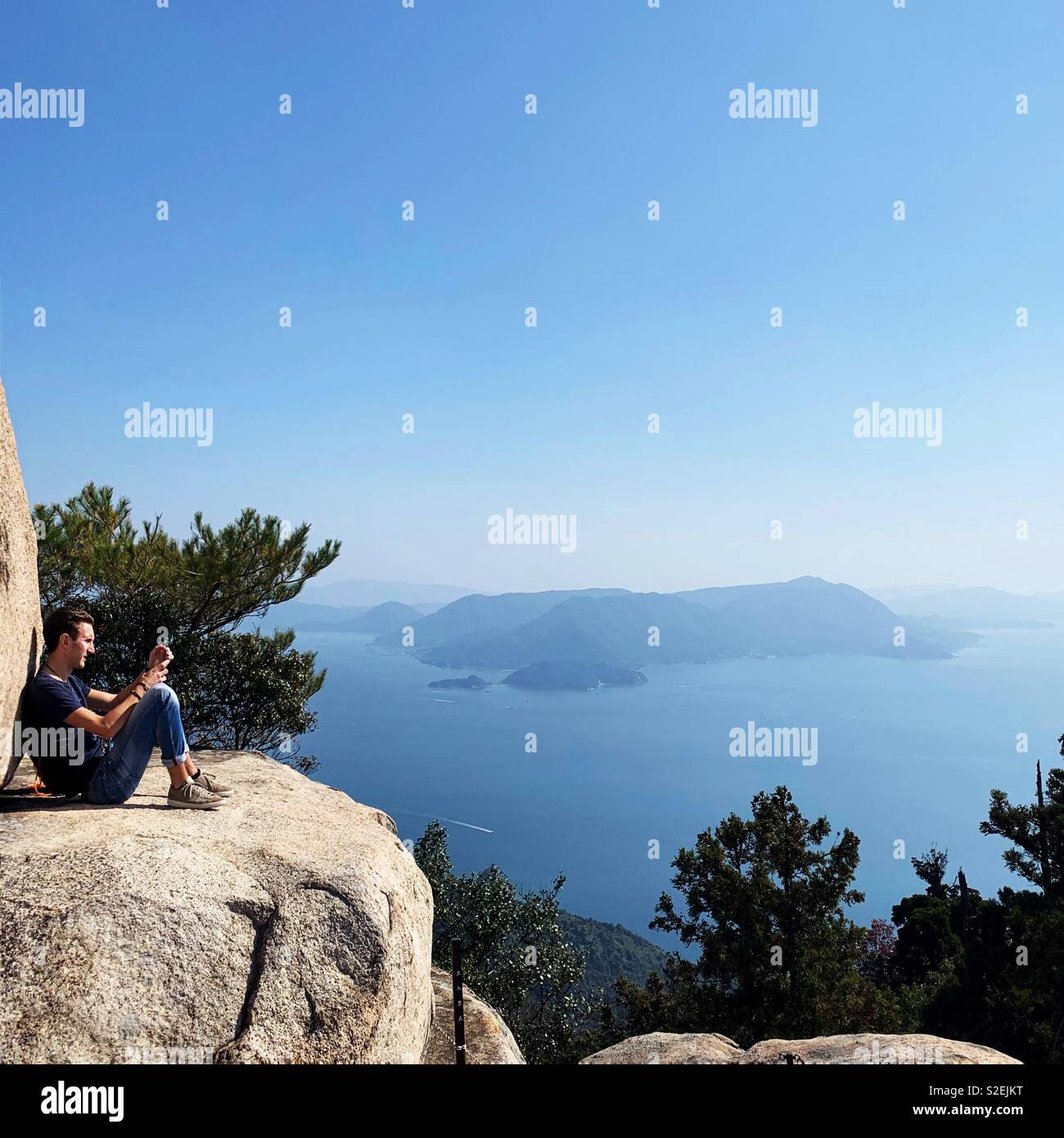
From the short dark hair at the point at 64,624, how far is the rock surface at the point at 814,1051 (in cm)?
822

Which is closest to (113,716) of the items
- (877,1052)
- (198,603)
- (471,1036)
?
(471,1036)

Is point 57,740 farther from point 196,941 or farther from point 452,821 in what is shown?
point 452,821

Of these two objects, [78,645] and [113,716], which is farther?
[78,645]

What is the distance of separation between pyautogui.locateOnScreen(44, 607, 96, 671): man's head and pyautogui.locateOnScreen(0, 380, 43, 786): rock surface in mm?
393

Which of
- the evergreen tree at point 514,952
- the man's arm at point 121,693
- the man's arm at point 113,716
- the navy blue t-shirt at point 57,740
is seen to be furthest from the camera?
the evergreen tree at point 514,952

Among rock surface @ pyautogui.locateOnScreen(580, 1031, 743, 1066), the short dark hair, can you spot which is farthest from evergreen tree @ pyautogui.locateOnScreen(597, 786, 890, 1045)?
the short dark hair

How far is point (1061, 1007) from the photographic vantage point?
1800 centimetres

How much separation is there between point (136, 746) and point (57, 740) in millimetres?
729

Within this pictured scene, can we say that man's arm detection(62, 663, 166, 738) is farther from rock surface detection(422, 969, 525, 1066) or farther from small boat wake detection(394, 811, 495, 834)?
small boat wake detection(394, 811, 495, 834)

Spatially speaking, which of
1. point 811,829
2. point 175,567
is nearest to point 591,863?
point 811,829

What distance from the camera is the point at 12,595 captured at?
22.2 feet

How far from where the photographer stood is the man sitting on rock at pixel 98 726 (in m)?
6.17

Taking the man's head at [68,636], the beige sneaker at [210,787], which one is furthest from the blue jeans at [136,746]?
the man's head at [68,636]

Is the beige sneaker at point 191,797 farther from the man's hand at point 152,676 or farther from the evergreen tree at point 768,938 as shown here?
the evergreen tree at point 768,938
